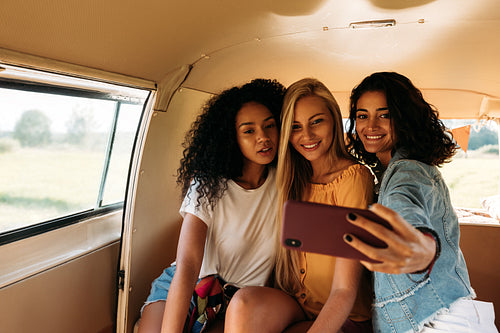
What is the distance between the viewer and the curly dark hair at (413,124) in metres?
1.83

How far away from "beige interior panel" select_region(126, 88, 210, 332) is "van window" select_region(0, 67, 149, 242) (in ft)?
0.63

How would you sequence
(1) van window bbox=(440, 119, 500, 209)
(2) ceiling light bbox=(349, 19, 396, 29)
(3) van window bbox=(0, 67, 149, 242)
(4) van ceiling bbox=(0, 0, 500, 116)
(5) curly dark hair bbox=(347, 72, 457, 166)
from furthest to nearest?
(1) van window bbox=(440, 119, 500, 209)
(3) van window bbox=(0, 67, 149, 242)
(2) ceiling light bbox=(349, 19, 396, 29)
(5) curly dark hair bbox=(347, 72, 457, 166)
(4) van ceiling bbox=(0, 0, 500, 116)

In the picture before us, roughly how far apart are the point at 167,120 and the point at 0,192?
57.8 inches

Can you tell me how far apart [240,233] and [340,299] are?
28.1 inches

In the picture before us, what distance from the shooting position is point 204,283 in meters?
2.31

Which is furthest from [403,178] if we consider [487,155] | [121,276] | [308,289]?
[487,155]

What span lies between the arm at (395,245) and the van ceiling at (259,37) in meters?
1.17

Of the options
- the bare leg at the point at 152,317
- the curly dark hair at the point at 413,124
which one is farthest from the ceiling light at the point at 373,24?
the bare leg at the point at 152,317

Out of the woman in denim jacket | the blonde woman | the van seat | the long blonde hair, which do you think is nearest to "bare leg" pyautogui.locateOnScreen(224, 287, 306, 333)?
the blonde woman

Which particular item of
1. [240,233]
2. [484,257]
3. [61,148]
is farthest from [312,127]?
[61,148]

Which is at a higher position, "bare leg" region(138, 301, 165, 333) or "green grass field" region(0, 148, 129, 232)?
"green grass field" region(0, 148, 129, 232)

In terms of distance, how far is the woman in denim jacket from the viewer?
43.4 inches

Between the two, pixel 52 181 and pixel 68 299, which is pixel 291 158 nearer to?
pixel 68 299

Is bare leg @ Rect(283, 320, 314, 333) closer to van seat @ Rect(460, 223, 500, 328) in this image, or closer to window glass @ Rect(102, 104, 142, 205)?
window glass @ Rect(102, 104, 142, 205)
